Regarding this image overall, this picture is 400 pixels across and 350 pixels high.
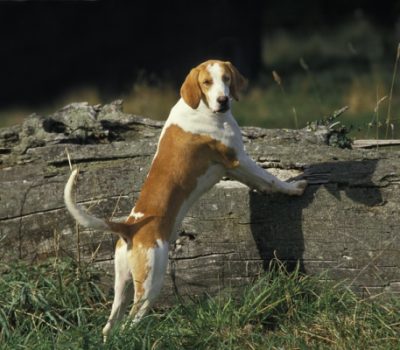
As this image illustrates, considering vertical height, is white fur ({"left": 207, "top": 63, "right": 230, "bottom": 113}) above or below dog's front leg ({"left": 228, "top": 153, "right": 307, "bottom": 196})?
above

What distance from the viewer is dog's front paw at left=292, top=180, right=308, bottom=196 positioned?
6.61 meters

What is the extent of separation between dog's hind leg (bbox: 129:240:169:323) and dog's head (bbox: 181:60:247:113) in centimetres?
94

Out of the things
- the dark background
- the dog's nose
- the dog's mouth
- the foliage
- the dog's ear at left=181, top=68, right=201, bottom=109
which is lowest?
the foliage

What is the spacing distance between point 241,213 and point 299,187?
16.1 inches

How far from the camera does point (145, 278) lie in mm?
6066

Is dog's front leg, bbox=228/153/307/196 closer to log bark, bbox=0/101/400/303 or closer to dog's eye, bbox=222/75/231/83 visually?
log bark, bbox=0/101/400/303

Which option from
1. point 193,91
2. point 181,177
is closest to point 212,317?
point 181,177

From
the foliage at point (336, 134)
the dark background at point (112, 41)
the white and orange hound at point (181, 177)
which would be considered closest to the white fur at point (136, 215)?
the white and orange hound at point (181, 177)

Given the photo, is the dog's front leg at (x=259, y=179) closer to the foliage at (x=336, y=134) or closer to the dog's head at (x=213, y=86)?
the dog's head at (x=213, y=86)

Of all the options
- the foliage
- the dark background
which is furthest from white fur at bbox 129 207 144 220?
the dark background

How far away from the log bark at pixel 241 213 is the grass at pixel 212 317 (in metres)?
0.16

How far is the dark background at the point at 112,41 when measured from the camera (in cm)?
2114

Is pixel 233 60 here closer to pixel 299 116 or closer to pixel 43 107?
pixel 43 107

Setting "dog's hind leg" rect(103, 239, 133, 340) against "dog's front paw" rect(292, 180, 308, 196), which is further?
"dog's front paw" rect(292, 180, 308, 196)
